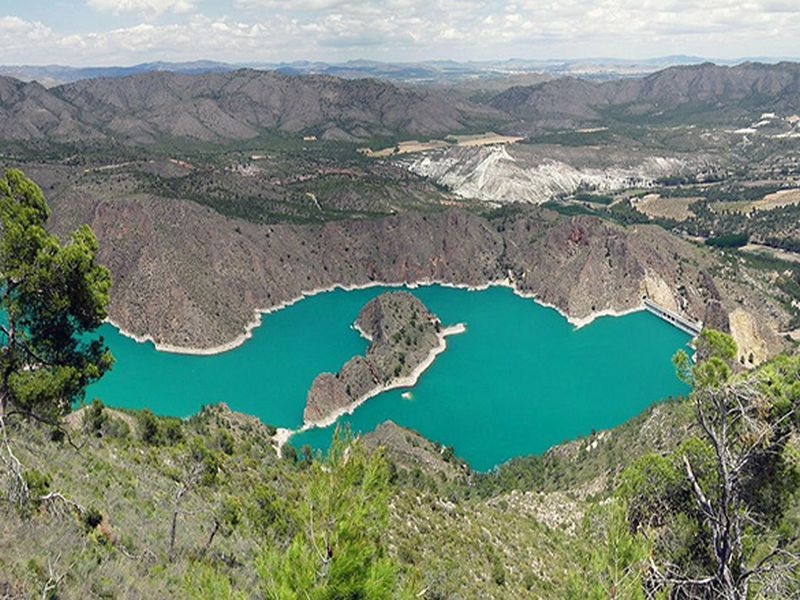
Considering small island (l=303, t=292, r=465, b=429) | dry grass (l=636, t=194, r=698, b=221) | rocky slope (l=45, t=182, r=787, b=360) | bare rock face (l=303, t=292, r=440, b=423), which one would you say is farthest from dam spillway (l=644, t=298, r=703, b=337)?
dry grass (l=636, t=194, r=698, b=221)

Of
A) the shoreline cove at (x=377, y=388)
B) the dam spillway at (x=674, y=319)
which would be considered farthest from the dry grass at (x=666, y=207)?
the shoreline cove at (x=377, y=388)

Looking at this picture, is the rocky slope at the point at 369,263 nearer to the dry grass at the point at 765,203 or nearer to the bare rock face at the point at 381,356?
the bare rock face at the point at 381,356

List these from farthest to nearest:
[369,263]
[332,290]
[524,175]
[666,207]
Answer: [524,175], [666,207], [369,263], [332,290]

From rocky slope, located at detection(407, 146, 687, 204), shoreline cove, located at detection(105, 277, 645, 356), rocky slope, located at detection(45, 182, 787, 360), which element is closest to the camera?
shoreline cove, located at detection(105, 277, 645, 356)

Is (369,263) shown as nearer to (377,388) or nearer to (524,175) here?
(377,388)

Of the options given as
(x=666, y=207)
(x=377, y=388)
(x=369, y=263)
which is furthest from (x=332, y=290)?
(x=666, y=207)

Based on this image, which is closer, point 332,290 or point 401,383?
point 401,383

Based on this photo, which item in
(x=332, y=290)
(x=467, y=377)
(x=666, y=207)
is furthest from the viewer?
(x=666, y=207)

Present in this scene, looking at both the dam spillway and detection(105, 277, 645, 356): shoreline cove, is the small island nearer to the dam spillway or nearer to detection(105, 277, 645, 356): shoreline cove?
detection(105, 277, 645, 356): shoreline cove
